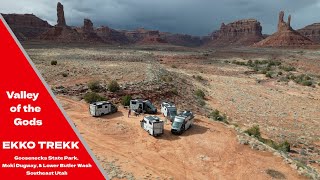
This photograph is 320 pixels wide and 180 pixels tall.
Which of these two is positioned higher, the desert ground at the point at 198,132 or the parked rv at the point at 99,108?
the parked rv at the point at 99,108

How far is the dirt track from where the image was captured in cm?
1873

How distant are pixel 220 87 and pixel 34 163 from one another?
51.4m

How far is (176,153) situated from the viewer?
21016mm

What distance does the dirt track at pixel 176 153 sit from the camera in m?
18.7

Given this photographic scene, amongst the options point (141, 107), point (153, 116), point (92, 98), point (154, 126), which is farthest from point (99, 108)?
point (154, 126)

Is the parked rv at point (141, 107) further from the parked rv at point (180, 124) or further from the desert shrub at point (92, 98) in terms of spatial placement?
the parked rv at point (180, 124)

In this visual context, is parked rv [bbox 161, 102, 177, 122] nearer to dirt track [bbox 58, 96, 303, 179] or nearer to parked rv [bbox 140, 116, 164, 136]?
dirt track [bbox 58, 96, 303, 179]

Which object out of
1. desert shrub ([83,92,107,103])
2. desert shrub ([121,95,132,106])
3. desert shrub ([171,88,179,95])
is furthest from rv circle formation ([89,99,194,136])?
desert shrub ([171,88,179,95])

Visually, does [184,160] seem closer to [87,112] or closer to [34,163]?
[87,112]

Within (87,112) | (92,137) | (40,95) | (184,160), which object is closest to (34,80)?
(40,95)

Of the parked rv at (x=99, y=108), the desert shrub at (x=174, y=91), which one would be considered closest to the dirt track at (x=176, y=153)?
the parked rv at (x=99, y=108)

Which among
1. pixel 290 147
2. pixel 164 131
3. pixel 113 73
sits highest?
pixel 113 73

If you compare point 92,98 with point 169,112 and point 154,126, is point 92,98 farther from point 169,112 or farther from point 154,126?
point 154,126

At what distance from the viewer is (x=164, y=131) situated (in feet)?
80.6
